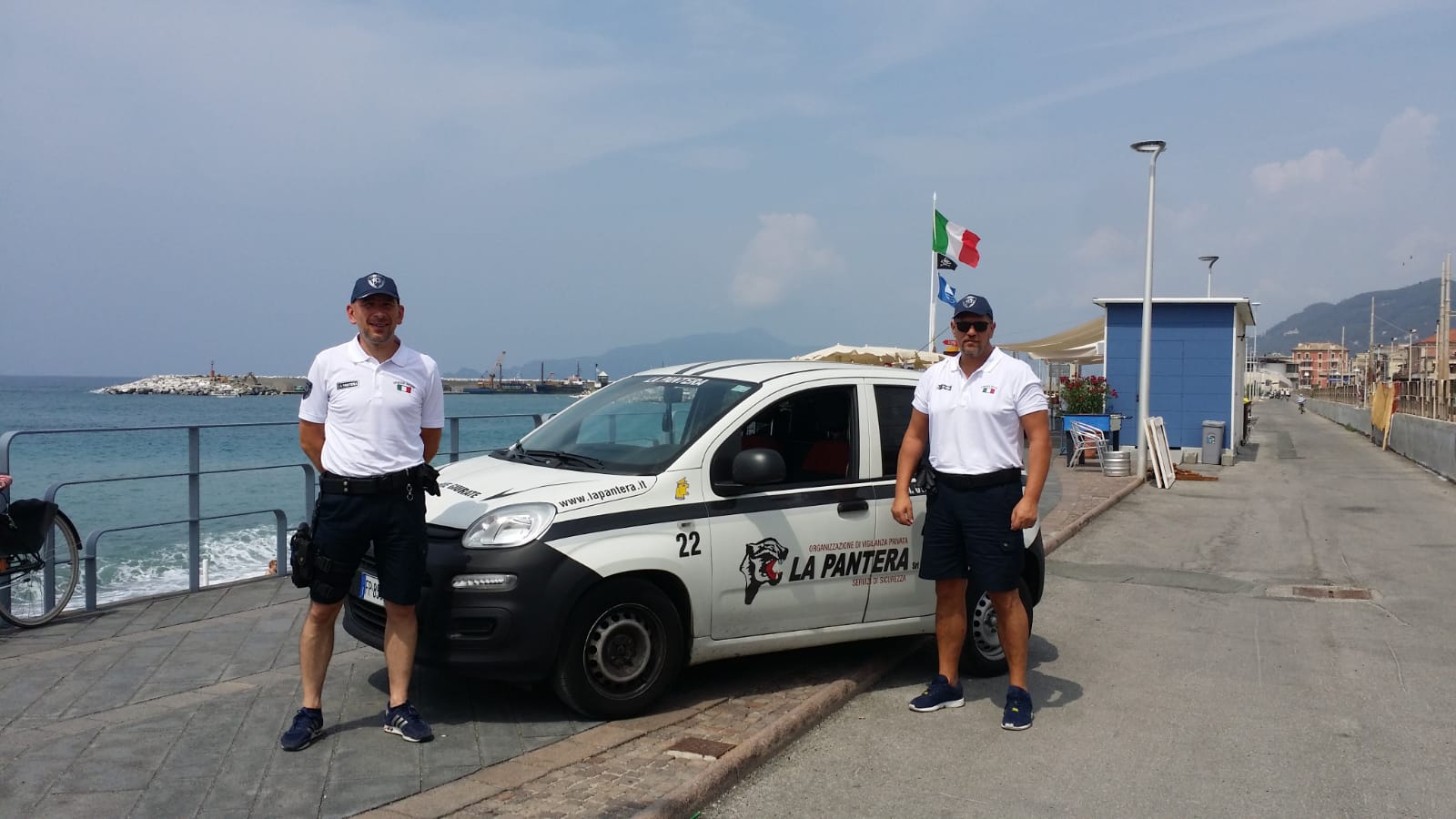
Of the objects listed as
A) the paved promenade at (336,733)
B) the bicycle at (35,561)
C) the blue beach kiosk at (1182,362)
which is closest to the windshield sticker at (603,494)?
the paved promenade at (336,733)

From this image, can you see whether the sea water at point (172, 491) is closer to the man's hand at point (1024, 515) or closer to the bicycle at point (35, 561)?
the bicycle at point (35, 561)

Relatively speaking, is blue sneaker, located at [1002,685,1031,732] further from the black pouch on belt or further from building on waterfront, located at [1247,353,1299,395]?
building on waterfront, located at [1247,353,1299,395]

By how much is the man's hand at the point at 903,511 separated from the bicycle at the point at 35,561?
5.26 metres

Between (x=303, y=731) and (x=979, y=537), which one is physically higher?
(x=979, y=537)

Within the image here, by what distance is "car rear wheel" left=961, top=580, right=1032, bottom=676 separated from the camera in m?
6.34

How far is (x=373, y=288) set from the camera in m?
4.79

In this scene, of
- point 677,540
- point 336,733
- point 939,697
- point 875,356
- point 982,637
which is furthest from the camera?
point 875,356

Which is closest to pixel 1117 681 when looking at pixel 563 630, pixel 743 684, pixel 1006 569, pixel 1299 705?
pixel 1299 705

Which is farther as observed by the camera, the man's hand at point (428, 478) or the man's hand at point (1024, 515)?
the man's hand at point (1024, 515)

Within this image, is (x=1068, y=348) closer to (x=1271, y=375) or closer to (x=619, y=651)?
(x=619, y=651)

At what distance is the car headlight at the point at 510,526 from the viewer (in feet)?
16.4

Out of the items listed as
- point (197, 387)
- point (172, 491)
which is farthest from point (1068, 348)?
point (197, 387)

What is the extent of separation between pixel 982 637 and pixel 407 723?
3.25 meters

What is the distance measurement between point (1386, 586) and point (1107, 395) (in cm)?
1497
